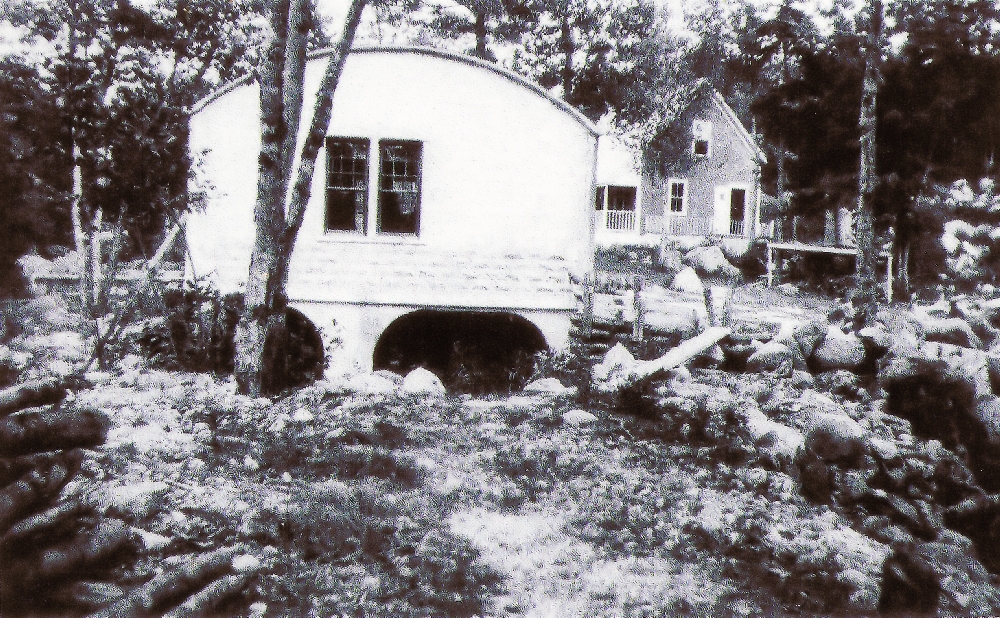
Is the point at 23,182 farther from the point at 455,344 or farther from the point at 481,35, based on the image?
the point at 481,35

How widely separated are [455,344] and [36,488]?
24.1 ft

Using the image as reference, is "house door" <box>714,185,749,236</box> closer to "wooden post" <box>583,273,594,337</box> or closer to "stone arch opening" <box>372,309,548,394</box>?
"wooden post" <box>583,273,594,337</box>

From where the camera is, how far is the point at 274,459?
18.1ft

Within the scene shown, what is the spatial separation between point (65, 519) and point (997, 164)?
434 centimetres

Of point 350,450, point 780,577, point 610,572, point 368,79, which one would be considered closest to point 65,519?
point 610,572

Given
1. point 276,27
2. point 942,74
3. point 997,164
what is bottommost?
point 997,164

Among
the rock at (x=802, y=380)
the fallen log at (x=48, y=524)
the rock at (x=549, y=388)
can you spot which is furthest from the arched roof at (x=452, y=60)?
the fallen log at (x=48, y=524)

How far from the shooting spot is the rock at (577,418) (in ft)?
22.9

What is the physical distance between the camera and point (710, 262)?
74.2ft

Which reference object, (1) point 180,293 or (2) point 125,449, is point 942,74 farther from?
(1) point 180,293

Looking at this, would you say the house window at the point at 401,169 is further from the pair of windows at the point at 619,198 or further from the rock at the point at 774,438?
the pair of windows at the point at 619,198

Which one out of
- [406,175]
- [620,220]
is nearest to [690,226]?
[620,220]

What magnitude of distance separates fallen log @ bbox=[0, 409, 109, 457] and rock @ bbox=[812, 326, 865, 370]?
Result: 6548mm

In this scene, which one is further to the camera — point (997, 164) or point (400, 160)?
point (400, 160)
